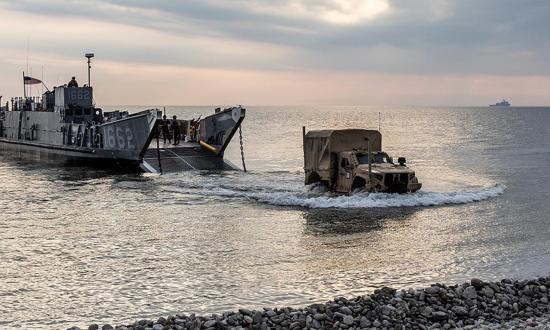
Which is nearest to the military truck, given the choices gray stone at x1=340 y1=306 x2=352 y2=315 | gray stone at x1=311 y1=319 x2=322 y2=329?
gray stone at x1=340 y1=306 x2=352 y2=315

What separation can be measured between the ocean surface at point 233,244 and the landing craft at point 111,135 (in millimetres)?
4193

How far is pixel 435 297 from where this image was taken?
9.87m

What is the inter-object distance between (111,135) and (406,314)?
2902 cm

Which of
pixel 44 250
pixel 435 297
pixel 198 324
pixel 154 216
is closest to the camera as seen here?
pixel 198 324

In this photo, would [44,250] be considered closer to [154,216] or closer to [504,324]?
[154,216]

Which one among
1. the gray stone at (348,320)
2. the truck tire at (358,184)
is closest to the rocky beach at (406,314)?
the gray stone at (348,320)

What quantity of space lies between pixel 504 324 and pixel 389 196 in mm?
13002

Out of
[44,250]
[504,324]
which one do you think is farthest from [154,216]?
[504,324]

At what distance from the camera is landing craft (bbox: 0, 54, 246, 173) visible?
3347cm

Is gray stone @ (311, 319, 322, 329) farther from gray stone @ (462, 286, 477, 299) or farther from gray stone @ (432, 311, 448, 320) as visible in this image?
gray stone @ (462, 286, 477, 299)

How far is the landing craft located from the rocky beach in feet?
78.1

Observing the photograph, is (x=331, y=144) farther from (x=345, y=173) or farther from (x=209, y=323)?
(x=209, y=323)

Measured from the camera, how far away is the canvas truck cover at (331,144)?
79.0ft

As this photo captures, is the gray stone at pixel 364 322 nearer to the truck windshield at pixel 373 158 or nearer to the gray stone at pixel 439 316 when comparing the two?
the gray stone at pixel 439 316
